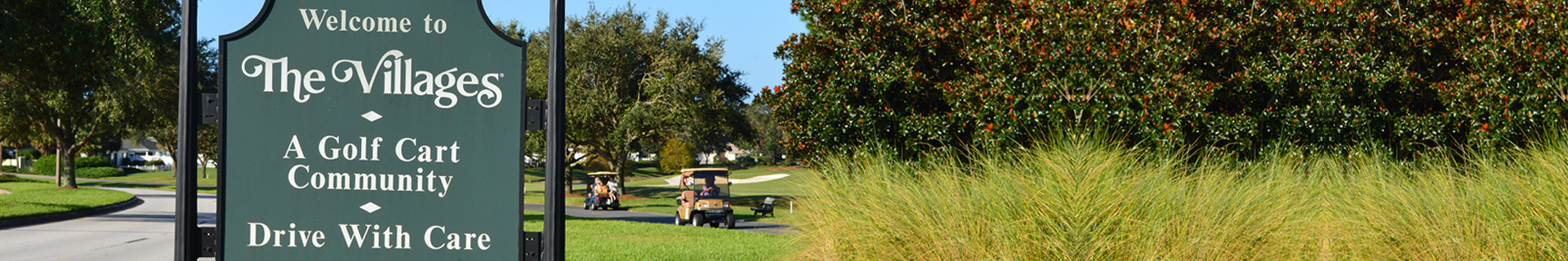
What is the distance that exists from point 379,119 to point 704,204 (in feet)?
52.1

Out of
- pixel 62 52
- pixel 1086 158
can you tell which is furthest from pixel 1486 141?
pixel 62 52

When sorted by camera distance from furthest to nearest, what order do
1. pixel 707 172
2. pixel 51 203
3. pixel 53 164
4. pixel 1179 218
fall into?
1. pixel 53 164
2. pixel 51 203
3. pixel 707 172
4. pixel 1179 218

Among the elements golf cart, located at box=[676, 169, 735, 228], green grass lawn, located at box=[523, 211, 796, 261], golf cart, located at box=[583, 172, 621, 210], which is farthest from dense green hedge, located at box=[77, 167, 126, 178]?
green grass lawn, located at box=[523, 211, 796, 261]

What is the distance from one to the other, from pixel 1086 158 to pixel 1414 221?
1.97 m

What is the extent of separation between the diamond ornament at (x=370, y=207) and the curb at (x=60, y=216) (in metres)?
16.1

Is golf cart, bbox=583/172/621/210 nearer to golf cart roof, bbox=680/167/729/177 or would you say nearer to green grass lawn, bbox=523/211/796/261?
golf cart roof, bbox=680/167/729/177

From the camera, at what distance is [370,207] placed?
386 cm

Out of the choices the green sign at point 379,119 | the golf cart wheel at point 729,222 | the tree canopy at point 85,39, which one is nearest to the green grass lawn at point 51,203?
the tree canopy at point 85,39

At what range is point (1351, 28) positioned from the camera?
40.6 ft

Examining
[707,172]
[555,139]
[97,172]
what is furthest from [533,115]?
[97,172]

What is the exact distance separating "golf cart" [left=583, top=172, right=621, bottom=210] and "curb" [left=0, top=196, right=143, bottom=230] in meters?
11.9

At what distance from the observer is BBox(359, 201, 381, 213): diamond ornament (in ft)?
12.6

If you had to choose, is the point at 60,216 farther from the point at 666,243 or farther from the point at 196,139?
the point at 196,139

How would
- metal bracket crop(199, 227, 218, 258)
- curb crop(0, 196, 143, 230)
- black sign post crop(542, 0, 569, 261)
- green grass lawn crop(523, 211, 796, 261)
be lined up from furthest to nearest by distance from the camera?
curb crop(0, 196, 143, 230)
green grass lawn crop(523, 211, 796, 261)
metal bracket crop(199, 227, 218, 258)
black sign post crop(542, 0, 569, 261)
